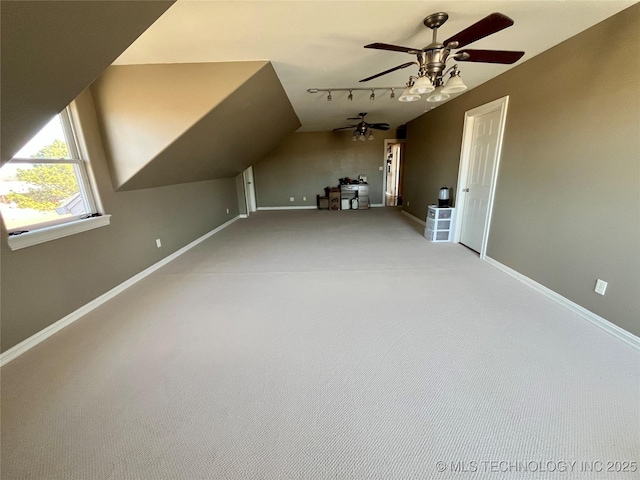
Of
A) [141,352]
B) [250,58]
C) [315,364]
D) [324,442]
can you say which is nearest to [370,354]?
[315,364]

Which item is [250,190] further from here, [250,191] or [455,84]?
[455,84]

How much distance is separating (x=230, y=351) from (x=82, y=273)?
177 cm

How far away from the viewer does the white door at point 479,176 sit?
3.25 meters

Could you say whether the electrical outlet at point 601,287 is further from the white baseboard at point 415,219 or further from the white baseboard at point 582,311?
the white baseboard at point 415,219

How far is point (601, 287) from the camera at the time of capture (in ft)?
6.61

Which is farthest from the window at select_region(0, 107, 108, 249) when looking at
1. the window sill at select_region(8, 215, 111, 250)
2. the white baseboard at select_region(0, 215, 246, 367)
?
the white baseboard at select_region(0, 215, 246, 367)

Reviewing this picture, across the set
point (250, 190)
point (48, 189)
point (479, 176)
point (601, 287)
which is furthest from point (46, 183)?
point (250, 190)

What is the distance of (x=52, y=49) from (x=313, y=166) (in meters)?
6.58

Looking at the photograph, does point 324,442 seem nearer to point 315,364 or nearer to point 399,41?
point 315,364

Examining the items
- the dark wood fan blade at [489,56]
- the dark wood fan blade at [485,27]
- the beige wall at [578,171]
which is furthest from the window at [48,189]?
the beige wall at [578,171]

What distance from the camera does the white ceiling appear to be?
5.66 ft

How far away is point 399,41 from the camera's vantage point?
2.23m

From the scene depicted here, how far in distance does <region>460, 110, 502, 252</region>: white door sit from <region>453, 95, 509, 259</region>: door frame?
1.2 inches

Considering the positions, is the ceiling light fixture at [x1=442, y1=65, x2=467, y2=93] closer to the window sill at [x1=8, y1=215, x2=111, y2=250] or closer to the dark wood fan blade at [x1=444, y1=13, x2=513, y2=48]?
the dark wood fan blade at [x1=444, y1=13, x2=513, y2=48]
